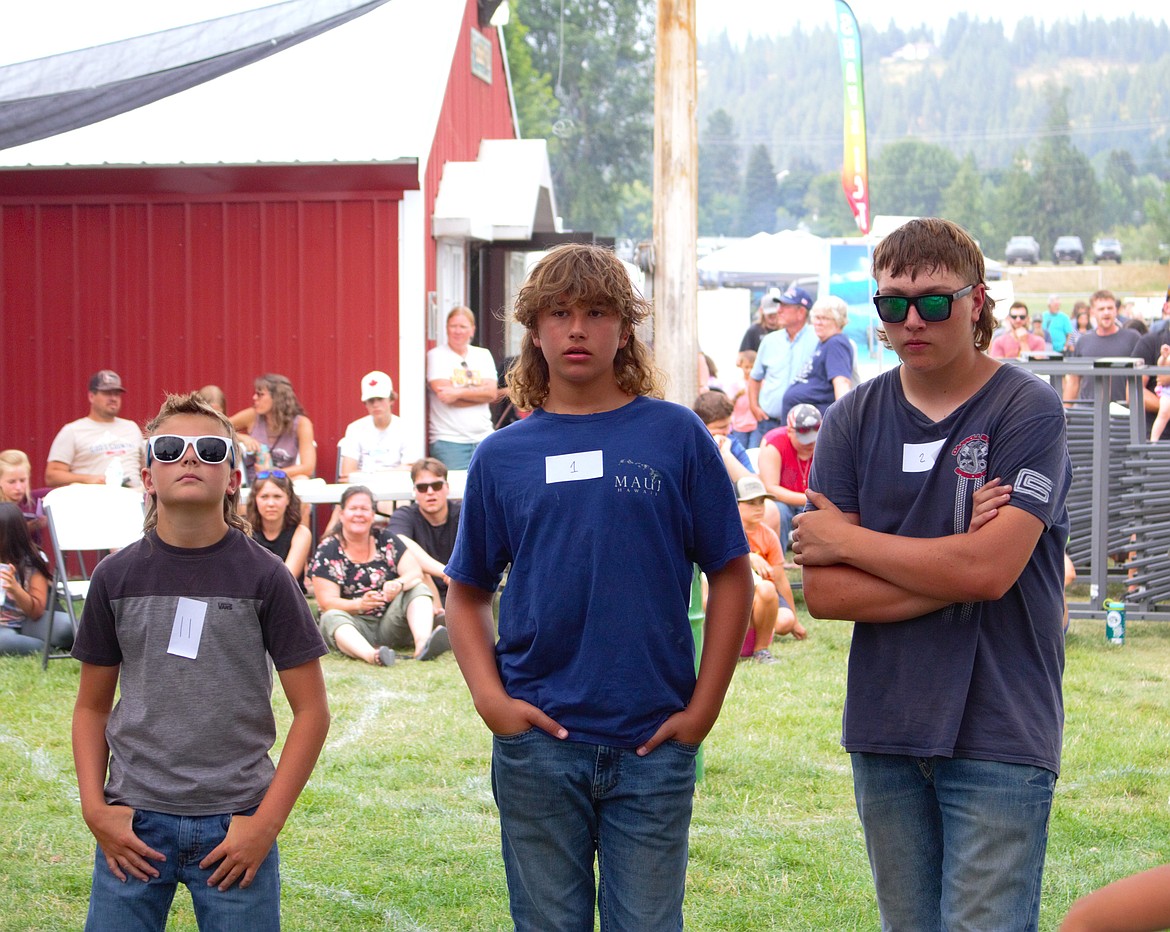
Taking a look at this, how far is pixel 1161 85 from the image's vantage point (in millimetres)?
181375

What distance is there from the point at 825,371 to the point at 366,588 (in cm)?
407

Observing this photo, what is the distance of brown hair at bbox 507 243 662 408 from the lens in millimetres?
2582

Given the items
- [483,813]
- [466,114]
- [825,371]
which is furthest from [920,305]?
[466,114]

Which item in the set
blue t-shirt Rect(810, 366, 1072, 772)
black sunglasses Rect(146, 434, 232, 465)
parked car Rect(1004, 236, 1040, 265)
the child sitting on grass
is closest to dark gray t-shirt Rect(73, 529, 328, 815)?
black sunglasses Rect(146, 434, 232, 465)

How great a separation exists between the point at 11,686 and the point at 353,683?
1.85m

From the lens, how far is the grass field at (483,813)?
421 cm

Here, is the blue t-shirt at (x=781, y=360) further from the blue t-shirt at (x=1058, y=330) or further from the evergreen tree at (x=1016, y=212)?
the evergreen tree at (x=1016, y=212)

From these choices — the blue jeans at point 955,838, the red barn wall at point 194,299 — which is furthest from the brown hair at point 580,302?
the red barn wall at point 194,299

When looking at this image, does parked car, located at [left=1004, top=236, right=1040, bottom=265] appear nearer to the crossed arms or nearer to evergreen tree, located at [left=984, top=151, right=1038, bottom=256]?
evergreen tree, located at [left=984, top=151, right=1038, bottom=256]

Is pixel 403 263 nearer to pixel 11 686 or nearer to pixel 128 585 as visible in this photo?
pixel 11 686

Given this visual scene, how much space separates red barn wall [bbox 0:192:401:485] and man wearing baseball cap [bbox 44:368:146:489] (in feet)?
3.97

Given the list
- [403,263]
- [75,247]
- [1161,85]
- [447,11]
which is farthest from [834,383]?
[1161,85]

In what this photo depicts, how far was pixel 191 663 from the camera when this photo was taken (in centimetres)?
267

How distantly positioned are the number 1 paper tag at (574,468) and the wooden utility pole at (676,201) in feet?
21.6
